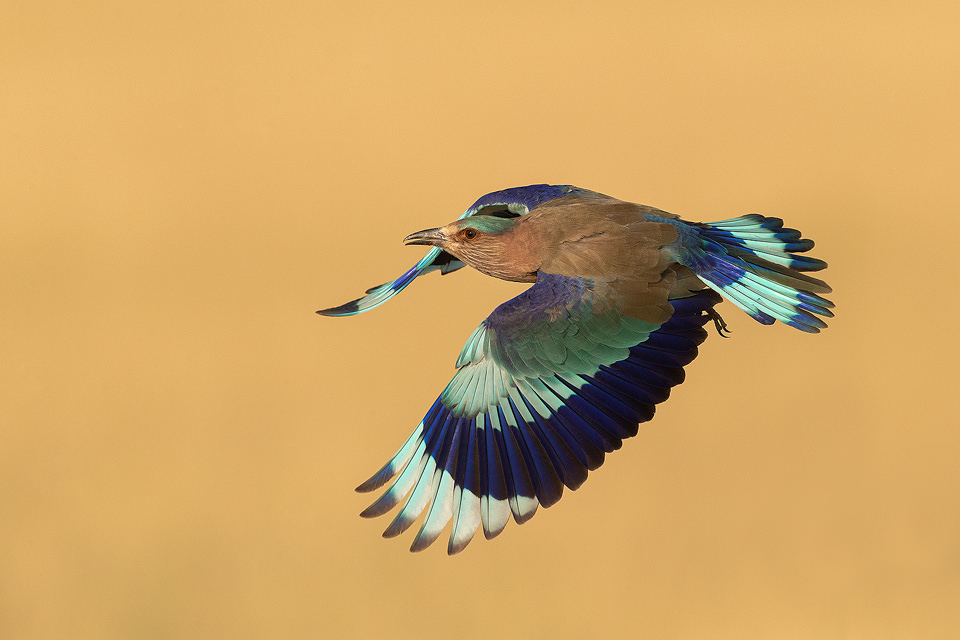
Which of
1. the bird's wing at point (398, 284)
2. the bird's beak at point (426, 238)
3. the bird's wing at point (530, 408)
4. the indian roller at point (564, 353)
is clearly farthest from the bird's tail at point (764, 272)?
the bird's wing at point (398, 284)

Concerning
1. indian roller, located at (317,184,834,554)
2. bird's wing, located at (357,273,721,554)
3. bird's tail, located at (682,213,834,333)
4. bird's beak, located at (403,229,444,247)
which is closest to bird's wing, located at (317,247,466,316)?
bird's beak, located at (403,229,444,247)

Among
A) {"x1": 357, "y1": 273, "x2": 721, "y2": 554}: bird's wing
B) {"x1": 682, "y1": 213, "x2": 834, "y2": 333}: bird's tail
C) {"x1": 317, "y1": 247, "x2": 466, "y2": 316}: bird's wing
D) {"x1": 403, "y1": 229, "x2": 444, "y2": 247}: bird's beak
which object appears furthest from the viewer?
{"x1": 317, "y1": 247, "x2": 466, "y2": 316}: bird's wing

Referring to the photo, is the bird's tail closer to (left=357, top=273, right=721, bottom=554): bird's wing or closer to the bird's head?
A: (left=357, top=273, right=721, bottom=554): bird's wing

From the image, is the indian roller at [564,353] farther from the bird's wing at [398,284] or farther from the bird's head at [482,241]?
the bird's wing at [398,284]

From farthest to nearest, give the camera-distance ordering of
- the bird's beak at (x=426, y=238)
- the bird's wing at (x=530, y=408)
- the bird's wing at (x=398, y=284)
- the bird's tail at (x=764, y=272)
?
1. the bird's wing at (x=398, y=284)
2. the bird's beak at (x=426, y=238)
3. the bird's tail at (x=764, y=272)
4. the bird's wing at (x=530, y=408)

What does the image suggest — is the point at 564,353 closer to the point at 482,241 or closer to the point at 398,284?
the point at 482,241

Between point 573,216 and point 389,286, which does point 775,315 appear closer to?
point 573,216

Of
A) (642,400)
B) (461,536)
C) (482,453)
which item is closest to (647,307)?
(642,400)

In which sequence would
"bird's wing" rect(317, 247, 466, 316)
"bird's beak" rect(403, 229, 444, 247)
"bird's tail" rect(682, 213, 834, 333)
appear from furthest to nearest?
"bird's wing" rect(317, 247, 466, 316)
"bird's beak" rect(403, 229, 444, 247)
"bird's tail" rect(682, 213, 834, 333)

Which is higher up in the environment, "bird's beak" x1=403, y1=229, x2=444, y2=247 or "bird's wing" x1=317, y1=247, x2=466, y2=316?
"bird's beak" x1=403, y1=229, x2=444, y2=247
